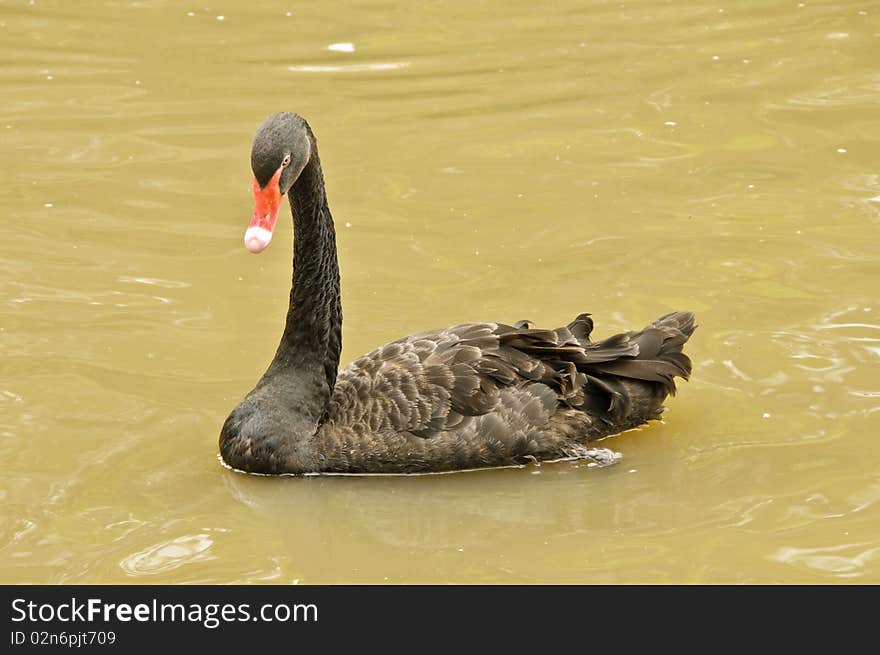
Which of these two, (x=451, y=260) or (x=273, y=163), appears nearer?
(x=273, y=163)

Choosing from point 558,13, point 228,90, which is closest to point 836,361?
point 228,90

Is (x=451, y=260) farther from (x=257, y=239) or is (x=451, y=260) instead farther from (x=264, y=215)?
(x=257, y=239)

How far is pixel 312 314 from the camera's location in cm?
608

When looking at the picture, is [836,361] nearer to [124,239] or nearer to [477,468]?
[477,468]

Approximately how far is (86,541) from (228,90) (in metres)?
5.31

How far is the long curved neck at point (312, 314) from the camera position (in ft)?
19.6

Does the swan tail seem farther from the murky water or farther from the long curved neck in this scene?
the long curved neck

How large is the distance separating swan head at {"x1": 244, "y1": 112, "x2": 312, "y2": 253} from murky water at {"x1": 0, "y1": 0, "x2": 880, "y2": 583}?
3.32 ft

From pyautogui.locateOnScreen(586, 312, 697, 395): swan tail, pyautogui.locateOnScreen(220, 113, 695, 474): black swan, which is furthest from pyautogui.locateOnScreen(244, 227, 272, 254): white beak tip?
pyautogui.locateOnScreen(586, 312, 697, 395): swan tail

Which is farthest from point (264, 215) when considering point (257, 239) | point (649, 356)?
point (649, 356)

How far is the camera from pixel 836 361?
6590 millimetres

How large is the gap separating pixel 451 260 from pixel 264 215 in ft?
7.63

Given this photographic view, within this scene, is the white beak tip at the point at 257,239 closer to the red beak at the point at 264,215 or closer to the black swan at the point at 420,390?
the red beak at the point at 264,215
